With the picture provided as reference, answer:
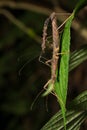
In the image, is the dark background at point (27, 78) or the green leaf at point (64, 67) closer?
the green leaf at point (64, 67)

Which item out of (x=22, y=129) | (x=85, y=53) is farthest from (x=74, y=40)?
(x=85, y=53)

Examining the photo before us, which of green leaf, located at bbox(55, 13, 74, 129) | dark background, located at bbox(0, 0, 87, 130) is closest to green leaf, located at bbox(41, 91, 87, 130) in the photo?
green leaf, located at bbox(55, 13, 74, 129)

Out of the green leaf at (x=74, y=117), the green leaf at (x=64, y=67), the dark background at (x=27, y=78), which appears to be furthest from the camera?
the dark background at (x=27, y=78)

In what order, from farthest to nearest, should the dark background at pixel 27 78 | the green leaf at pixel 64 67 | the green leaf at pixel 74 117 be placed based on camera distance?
the dark background at pixel 27 78, the green leaf at pixel 74 117, the green leaf at pixel 64 67

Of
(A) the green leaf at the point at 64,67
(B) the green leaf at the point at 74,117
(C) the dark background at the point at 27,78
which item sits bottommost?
(B) the green leaf at the point at 74,117

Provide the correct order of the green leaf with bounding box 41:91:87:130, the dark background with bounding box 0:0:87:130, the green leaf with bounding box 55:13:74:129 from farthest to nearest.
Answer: the dark background with bounding box 0:0:87:130 → the green leaf with bounding box 41:91:87:130 → the green leaf with bounding box 55:13:74:129

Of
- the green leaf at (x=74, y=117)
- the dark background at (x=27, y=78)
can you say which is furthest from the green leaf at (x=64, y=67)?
the dark background at (x=27, y=78)

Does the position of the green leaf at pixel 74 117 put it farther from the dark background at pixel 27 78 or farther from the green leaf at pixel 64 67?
the dark background at pixel 27 78

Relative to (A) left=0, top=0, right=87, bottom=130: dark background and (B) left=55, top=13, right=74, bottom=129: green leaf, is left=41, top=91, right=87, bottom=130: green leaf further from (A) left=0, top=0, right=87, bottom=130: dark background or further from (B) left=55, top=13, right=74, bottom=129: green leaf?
(A) left=0, top=0, right=87, bottom=130: dark background

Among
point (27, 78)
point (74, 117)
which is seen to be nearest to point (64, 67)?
point (74, 117)
